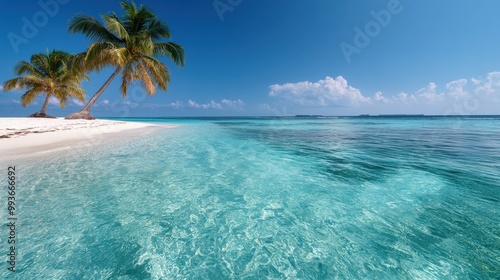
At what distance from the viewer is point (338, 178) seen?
4812 millimetres

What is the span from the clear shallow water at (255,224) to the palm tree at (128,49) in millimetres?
14474

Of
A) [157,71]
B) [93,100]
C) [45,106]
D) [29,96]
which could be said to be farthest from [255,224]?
[29,96]

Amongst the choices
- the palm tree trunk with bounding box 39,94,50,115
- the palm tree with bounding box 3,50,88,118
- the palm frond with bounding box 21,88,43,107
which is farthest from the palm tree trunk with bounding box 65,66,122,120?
the palm frond with bounding box 21,88,43,107

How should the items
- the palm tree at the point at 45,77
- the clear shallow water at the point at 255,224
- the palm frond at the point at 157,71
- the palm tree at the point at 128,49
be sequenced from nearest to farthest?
the clear shallow water at the point at 255,224 → the palm tree at the point at 128,49 → the palm frond at the point at 157,71 → the palm tree at the point at 45,77

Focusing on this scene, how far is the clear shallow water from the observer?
6.52 ft

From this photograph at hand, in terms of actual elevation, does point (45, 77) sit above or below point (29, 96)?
above

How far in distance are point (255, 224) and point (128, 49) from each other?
20805mm

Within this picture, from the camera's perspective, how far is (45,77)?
71.9 feet

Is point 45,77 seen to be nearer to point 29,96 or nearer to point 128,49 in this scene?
point 29,96

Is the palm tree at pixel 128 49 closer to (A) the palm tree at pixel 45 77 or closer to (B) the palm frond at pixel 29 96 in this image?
(A) the palm tree at pixel 45 77

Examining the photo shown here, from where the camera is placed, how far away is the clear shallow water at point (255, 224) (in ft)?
6.52

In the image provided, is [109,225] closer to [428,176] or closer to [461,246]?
[461,246]

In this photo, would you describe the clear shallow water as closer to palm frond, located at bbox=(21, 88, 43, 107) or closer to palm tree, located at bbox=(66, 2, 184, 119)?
palm tree, located at bbox=(66, 2, 184, 119)

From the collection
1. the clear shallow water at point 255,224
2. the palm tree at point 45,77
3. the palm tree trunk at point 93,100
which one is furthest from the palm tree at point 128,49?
the clear shallow water at point 255,224
